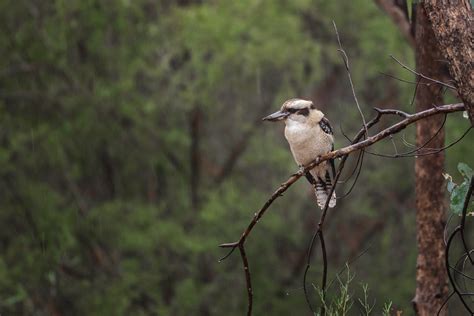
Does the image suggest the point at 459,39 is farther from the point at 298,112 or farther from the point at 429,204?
the point at 429,204

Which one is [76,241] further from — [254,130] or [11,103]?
[254,130]

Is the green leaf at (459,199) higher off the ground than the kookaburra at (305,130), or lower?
higher

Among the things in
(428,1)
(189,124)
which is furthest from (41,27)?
(428,1)

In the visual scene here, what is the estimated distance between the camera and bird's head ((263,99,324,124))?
519 centimetres

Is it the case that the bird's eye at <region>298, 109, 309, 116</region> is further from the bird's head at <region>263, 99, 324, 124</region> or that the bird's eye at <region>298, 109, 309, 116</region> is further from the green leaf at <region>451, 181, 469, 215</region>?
the green leaf at <region>451, 181, 469, 215</region>

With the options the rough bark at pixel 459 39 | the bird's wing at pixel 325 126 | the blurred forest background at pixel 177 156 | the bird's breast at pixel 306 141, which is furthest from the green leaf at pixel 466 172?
the blurred forest background at pixel 177 156

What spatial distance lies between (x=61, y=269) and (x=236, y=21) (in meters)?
3.73

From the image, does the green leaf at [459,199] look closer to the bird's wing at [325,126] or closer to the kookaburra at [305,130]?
the kookaburra at [305,130]

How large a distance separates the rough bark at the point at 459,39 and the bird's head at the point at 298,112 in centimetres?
167

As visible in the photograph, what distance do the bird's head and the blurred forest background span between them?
514cm

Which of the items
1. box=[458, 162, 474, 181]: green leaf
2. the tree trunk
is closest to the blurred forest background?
the tree trunk

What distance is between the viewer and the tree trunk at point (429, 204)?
18.2 feet

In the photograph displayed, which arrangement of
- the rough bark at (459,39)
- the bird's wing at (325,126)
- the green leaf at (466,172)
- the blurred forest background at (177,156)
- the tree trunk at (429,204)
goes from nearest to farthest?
the rough bark at (459,39) < the green leaf at (466,172) < the bird's wing at (325,126) < the tree trunk at (429,204) < the blurred forest background at (177,156)

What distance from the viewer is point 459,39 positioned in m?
3.50
